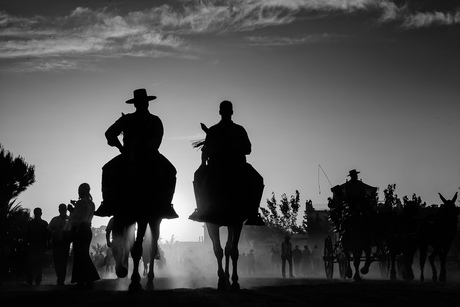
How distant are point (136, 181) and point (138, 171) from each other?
0.14 metres

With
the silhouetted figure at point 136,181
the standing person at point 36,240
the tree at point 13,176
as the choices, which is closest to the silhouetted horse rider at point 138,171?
the silhouetted figure at point 136,181

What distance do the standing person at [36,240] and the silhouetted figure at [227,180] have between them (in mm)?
11169

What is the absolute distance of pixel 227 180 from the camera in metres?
10.5

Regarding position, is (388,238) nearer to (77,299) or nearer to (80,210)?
(80,210)

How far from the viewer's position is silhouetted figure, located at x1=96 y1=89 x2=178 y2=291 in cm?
943

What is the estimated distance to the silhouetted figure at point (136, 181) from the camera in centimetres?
943

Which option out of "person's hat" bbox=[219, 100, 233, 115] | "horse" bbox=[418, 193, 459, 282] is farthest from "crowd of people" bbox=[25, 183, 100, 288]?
"horse" bbox=[418, 193, 459, 282]

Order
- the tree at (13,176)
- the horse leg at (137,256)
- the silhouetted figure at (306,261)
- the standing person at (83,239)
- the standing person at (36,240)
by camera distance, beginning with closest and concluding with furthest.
A: the horse leg at (137,256) → the standing person at (83,239) → the standing person at (36,240) → the tree at (13,176) → the silhouetted figure at (306,261)

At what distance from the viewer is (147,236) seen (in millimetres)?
18391

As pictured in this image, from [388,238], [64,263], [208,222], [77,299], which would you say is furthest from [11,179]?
[77,299]

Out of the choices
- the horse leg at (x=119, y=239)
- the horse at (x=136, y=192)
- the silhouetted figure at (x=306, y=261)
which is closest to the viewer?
the horse at (x=136, y=192)

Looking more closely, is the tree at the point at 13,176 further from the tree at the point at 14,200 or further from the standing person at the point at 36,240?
the standing person at the point at 36,240

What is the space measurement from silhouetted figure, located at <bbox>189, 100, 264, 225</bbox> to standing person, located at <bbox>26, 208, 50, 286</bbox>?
11169 millimetres

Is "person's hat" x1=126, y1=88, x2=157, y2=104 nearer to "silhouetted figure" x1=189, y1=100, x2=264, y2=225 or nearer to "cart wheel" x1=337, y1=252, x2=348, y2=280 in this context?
"silhouetted figure" x1=189, y1=100, x2=264, y2=225
